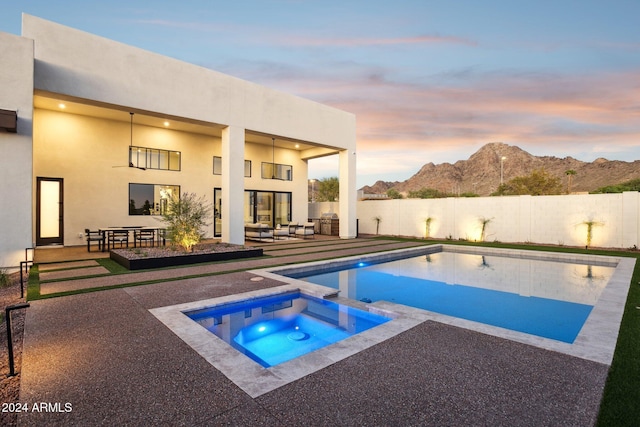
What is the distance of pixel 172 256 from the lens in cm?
764

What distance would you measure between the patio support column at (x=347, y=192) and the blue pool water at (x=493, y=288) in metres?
5.80

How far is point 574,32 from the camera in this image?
41.5ft

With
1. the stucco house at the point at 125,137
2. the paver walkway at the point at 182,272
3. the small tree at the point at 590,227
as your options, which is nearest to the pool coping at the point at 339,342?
the paver walkway at the point at 182,272

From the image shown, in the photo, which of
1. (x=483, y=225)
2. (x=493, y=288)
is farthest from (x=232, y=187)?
(x=483, y=225)

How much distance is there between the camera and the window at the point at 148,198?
A: 12.3 meters

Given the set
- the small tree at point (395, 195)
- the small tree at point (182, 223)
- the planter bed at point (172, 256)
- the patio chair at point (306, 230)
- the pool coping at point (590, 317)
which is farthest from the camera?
the small tree at point (395, 195)

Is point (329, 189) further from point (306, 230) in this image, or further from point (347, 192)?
point (306, 230)

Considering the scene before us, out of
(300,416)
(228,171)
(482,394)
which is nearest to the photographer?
(300,416)

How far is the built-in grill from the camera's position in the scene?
1688 cm

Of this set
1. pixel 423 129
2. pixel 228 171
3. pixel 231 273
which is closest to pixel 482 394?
pixel 231 273

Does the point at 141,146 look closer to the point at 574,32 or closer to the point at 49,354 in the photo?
the point at 49,354

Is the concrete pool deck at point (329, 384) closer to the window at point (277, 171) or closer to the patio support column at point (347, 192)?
the patio support column at point (347, 192)

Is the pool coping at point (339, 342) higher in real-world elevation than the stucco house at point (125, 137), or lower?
Result: lower

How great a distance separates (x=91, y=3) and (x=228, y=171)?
7.02 metres
